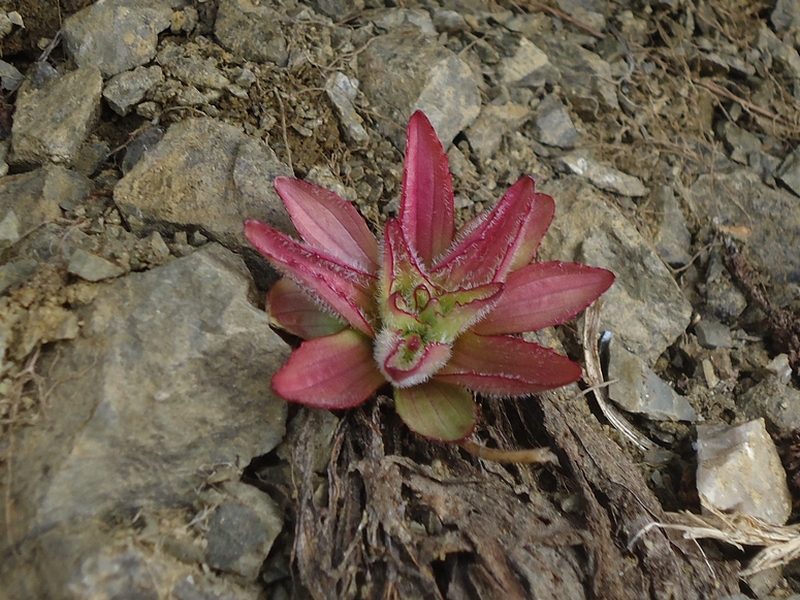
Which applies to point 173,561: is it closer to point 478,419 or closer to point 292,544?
point 292,544

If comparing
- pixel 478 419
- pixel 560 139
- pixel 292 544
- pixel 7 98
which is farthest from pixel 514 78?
pixel 292 544

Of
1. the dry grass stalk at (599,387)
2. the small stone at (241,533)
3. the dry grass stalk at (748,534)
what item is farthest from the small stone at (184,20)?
the dry grass stalk at (748,534)

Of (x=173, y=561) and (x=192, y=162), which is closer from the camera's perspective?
(x=173, y=561)

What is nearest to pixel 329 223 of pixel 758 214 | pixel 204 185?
pixel 204 185

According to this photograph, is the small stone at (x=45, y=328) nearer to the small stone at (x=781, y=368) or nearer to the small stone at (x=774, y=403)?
the small stone at (x=774, y=403)

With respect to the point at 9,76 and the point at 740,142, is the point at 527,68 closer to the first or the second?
the point at 740,142

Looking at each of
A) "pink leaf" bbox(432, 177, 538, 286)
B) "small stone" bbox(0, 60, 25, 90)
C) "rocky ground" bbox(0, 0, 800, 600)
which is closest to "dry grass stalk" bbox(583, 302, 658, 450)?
"rocky ground" bbox(0, 0, 800, 600)
